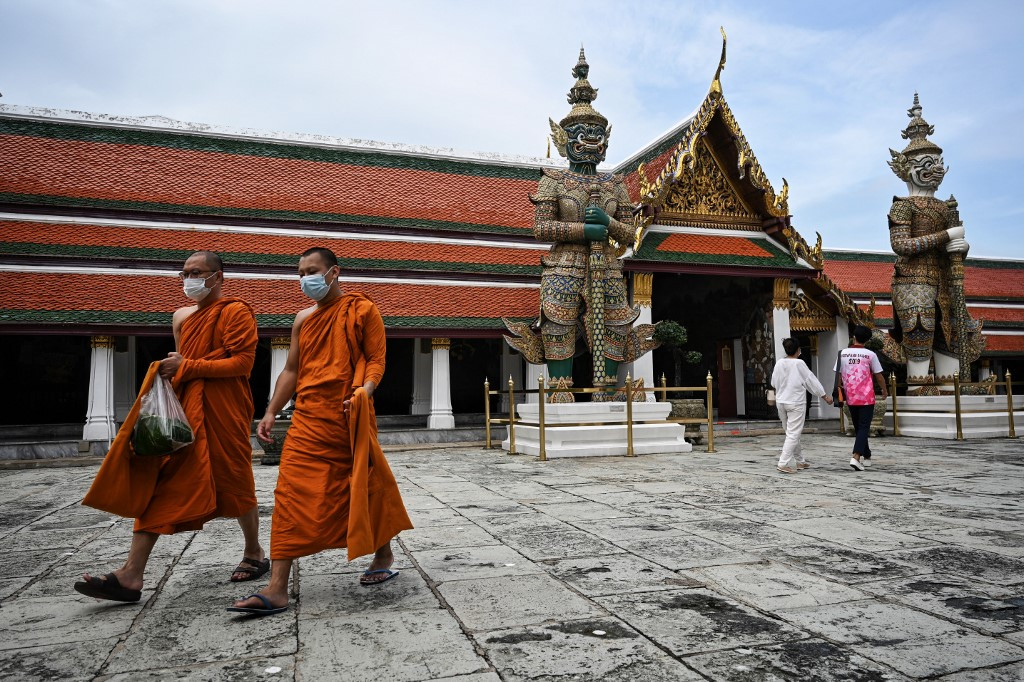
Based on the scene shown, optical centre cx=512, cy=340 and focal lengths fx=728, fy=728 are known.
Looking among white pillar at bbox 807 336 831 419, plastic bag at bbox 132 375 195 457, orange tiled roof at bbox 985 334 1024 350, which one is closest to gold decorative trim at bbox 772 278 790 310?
white pillar at bbox 807 336 831 419

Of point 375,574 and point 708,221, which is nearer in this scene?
point 375,574

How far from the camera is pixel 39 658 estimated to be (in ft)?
8.47

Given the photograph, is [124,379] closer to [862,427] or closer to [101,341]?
[101,341]

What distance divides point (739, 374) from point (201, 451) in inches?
594

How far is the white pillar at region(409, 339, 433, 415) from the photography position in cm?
1625

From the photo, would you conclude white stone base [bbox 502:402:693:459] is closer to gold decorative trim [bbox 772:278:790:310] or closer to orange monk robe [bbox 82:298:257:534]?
gold decorative trim [bbox 772:278:790:310]

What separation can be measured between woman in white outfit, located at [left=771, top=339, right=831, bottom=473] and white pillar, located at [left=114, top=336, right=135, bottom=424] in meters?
12.4

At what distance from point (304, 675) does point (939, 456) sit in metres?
8.94

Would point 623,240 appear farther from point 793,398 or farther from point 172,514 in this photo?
point 172,514

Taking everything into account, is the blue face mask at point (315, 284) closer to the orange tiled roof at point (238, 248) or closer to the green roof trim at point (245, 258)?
the green roof trim at point (245, 258)

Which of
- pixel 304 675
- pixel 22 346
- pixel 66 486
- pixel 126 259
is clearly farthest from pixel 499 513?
pixel 22 346

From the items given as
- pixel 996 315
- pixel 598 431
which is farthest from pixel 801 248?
pixel 996 315

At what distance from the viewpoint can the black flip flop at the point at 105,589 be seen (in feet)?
10.1

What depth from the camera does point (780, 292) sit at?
1525 cm
